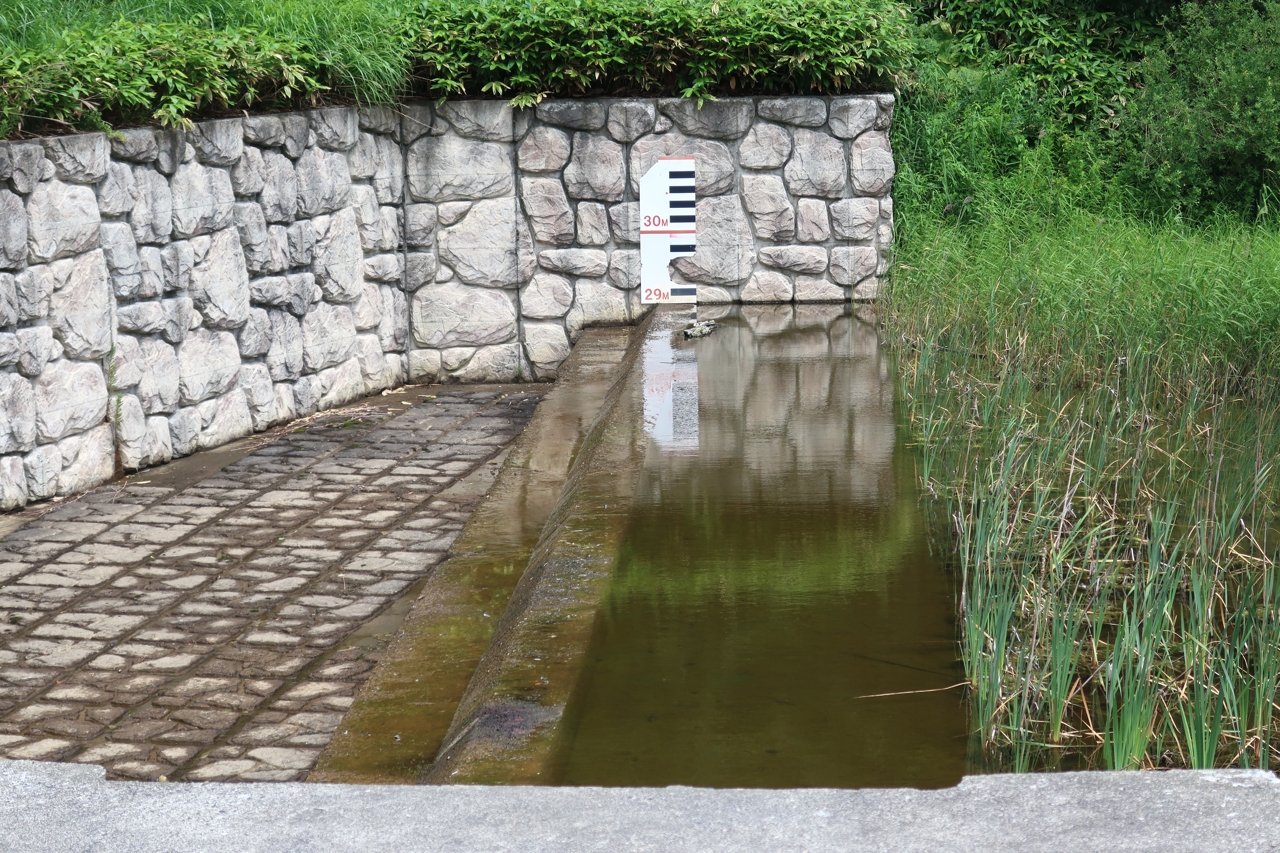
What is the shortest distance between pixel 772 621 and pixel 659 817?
1.14 meters

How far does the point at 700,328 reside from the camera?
7473 millimetres

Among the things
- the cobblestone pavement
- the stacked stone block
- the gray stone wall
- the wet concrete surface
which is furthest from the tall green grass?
the stacked stone block

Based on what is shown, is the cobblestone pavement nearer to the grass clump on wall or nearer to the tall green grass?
the tall green grass

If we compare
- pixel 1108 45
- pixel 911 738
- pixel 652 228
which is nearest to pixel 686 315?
pixel 652 228

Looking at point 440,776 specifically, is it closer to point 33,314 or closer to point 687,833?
point 687,833

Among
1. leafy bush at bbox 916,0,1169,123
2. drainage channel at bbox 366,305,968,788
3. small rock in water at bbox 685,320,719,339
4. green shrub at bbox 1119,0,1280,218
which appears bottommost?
drainage channel at bbox 366,305,968,788

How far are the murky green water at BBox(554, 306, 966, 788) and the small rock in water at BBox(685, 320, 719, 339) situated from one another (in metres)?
1.72

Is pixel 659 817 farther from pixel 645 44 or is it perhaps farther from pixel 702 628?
pixel 645 44

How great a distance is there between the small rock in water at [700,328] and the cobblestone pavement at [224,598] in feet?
3.72

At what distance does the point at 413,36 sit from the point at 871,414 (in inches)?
170

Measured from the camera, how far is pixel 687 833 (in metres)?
2.15

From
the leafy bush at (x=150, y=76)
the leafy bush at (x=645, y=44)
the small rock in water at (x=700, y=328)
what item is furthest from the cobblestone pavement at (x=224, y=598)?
the leafy bush at (x=645, y=44)

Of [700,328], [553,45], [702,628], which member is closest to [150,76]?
[553,45]

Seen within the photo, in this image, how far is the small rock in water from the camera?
7.36m
